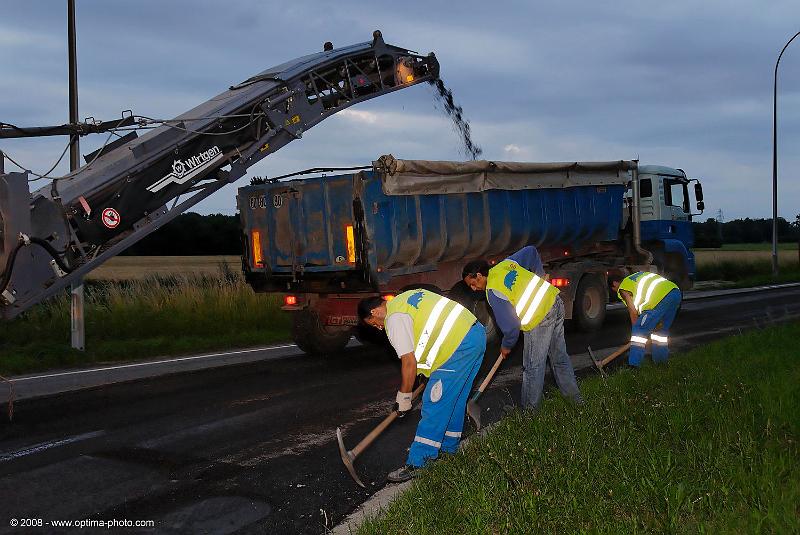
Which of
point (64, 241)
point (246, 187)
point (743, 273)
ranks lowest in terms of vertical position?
point (743, 273)

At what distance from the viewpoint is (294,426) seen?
7020mm

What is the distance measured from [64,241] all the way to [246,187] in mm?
3178

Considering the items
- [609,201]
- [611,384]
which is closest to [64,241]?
[611,384]

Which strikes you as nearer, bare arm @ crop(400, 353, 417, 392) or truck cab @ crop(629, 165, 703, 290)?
bare arm @ crop(400, 353, 417, 392)

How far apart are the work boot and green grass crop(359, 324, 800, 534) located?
28 cm

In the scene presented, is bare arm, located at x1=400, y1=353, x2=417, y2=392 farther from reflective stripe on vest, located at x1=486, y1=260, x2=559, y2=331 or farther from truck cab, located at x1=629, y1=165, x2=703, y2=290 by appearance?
truck cab, located at x1=629, y1=165, x2=703, y2=290

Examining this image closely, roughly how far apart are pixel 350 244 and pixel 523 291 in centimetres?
381

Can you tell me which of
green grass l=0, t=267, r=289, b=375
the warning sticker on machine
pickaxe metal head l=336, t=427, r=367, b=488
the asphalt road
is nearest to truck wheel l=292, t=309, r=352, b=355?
the asphalt road

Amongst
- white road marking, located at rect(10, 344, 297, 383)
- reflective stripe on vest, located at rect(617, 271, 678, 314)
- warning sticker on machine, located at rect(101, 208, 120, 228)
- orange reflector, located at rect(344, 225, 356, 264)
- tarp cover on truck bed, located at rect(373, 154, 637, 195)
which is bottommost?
white road marking, located at rect(10, 344, 297, 383)

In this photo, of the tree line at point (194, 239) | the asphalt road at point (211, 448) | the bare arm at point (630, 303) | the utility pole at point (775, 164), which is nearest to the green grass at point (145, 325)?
the asphalt road at point (211, 448)

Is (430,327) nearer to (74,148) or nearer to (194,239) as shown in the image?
(74,148)

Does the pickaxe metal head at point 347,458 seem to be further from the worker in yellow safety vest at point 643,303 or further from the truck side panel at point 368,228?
the truck side panel at point 368,228

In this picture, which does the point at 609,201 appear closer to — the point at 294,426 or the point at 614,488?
the point at 294,426

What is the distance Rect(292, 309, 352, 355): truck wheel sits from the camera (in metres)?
11.1
